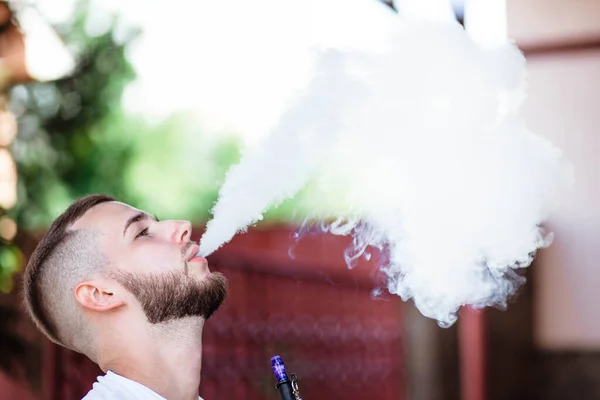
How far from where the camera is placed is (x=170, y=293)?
2.18 metres

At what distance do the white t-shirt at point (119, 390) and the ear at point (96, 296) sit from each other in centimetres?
18

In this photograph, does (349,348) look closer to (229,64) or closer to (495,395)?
(495,395)

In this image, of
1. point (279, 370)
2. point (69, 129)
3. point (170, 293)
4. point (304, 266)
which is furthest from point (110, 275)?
point (69, 129)

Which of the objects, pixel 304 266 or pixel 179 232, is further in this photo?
pixel 304 266

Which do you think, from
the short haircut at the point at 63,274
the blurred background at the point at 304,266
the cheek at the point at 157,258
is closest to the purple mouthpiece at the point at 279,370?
the cheek at the point at 157,258

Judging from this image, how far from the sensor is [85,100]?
249 inches

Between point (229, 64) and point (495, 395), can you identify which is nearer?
point (495, 395)

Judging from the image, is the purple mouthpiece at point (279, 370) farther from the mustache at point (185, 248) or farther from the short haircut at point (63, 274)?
the short haircut at point (63, 274)

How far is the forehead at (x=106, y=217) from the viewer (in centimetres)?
228

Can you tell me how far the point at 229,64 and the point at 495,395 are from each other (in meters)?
4.32

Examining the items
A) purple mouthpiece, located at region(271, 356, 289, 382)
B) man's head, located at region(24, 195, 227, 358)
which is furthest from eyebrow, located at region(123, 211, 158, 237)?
purple mouthpiece, located at region(271, 356, 289, 382)

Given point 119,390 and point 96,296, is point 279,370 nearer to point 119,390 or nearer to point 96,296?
point 119,390

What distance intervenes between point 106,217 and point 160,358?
0.42m

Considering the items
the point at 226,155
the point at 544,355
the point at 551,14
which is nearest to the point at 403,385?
the point at 544,355
